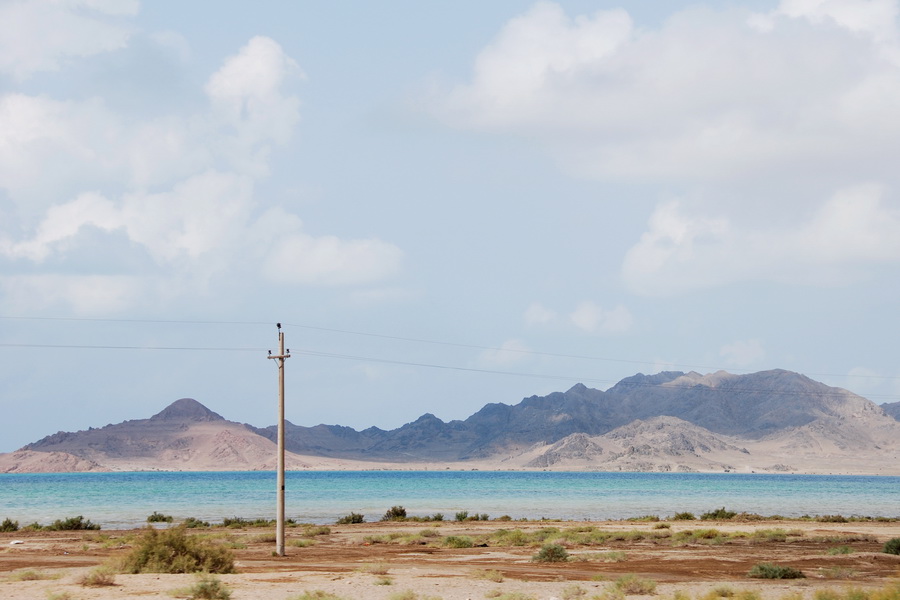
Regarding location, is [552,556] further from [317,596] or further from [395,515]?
[395,515]

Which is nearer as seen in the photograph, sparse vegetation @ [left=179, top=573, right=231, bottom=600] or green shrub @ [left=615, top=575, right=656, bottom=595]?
sparse vegetation @ [left=179, top=573, right=231, bottom=600]

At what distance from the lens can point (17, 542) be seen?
36.7 metres

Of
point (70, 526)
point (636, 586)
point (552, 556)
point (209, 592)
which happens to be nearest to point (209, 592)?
point (209, 592)

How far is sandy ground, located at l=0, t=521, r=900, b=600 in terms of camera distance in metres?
20.0

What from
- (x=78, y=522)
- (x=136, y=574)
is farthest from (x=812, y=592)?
(x=78, y=522)

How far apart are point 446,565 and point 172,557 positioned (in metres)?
7.55

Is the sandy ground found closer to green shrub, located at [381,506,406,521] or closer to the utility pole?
the utility pole

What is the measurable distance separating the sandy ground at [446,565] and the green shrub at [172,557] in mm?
788

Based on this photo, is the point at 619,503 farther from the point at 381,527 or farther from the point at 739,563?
the point at 739,563

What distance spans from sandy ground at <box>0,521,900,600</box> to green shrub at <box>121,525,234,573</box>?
2.59ft

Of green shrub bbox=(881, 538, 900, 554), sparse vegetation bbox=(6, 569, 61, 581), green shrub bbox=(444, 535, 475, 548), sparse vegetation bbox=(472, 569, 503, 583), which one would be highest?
sparse vegetation bbox=(6, 569, 61, 581)

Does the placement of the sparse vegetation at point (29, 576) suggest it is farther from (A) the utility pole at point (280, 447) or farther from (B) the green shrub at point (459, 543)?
(B) the green shrub at point (459, 543)

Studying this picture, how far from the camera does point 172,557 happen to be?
23844 millimetres

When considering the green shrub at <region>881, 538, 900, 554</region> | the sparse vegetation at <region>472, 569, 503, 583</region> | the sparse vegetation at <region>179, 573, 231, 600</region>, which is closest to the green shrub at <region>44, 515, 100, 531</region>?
the sparse vegetation at <region>472, 569, 503, 583</region>
